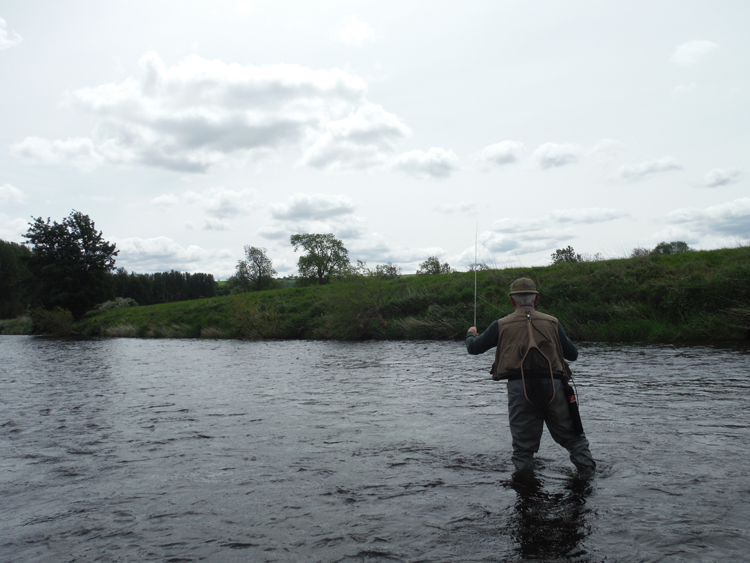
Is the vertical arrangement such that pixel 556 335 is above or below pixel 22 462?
above

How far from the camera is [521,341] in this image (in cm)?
547

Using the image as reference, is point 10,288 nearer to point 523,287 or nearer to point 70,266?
point 70,266

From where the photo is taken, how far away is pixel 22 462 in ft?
23.4

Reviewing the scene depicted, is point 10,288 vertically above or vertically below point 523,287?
above

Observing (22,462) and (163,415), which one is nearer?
(22,462)

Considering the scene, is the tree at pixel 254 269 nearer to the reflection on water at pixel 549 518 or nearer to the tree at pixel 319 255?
the tree at pixel 319 255

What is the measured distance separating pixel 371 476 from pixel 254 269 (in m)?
103


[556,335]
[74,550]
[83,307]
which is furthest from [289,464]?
[83,307]

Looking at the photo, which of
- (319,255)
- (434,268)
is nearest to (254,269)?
(319,255)

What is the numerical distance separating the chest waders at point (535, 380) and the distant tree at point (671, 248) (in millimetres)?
23939

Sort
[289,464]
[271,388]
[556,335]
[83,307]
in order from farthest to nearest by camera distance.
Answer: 1. [83,307]
2. [271,388]
3. [289,464]
4. [556,335]

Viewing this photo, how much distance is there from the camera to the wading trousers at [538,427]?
5402 millimetres

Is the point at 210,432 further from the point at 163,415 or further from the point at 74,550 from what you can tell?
the point at 74,550

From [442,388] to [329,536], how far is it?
296 inches
